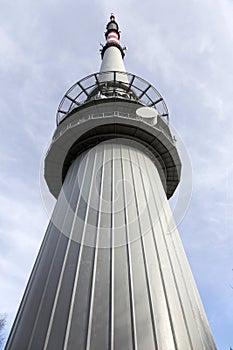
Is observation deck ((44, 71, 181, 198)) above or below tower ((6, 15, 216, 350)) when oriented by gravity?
above

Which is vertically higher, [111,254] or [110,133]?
[110,133]

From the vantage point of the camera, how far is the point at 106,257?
520 cm

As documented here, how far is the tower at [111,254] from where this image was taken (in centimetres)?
425

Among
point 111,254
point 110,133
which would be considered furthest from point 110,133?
point 111,254

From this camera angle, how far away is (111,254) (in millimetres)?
5258

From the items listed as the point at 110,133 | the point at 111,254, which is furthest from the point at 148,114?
the point at 111,254

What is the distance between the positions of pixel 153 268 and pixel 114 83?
8.26 metres

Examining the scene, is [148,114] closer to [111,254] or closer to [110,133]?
[110,133]

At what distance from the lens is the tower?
425 cm

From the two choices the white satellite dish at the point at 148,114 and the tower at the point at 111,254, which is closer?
the tower at the point at 111,254

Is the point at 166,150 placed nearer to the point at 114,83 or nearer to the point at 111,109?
the point at 111,109

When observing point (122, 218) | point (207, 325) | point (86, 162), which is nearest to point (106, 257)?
point (122, 218)

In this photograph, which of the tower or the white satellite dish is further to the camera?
the white satellite dish

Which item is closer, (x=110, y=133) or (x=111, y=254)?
(x=111, y=254)
